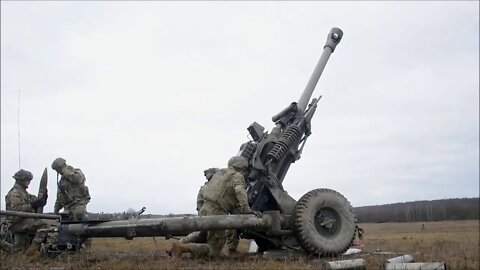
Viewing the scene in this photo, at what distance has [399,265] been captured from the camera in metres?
9.50

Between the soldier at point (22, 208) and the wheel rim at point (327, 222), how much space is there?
5.49 metres

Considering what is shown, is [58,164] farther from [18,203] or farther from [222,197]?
[222,197]

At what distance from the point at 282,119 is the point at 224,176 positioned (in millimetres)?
2621

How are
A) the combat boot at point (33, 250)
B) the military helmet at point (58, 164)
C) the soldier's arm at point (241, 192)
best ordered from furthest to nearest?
the military helmet at point (58, 164) < the combat boot at point (33, 250) < the soldier's arm at point (241, 192)

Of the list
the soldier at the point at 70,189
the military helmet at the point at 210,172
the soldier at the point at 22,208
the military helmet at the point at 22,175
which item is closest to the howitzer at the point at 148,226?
the soldier at the point at 70,189

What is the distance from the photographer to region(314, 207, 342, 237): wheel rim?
39.2 feet

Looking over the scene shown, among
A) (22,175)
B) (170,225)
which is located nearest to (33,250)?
(22,175)

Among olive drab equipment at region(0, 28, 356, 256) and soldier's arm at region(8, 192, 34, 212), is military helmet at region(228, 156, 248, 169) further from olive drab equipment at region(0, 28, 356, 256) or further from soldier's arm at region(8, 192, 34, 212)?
soldier's arm at region(8, 192, 34, 212)

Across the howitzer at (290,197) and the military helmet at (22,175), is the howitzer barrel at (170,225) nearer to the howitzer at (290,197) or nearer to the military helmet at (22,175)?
the howitzer at (290,197)

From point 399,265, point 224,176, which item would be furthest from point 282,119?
point 399,265

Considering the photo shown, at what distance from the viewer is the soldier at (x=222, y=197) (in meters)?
10.9

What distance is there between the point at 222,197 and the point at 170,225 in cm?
118

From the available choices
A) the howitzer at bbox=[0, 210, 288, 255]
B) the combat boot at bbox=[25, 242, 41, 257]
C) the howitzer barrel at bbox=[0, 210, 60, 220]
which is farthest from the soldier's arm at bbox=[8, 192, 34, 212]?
the combat boot at bbox=[25, 242, 41, 257]

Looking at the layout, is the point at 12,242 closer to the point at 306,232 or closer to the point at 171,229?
the point at 171,229
